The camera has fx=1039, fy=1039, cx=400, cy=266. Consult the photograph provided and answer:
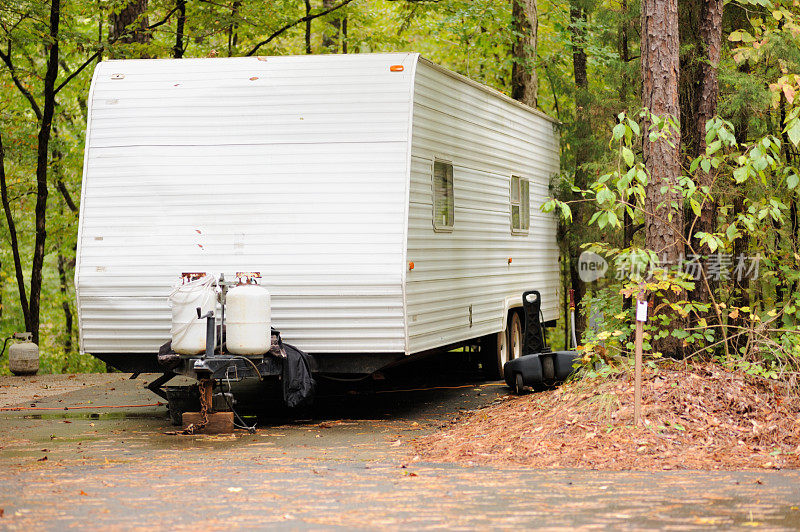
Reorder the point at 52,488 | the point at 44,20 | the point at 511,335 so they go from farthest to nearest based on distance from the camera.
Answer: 1. the point at 44,20
2. the point at 511,335
3. the point at 52,488

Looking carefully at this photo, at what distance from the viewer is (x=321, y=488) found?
6871 mm

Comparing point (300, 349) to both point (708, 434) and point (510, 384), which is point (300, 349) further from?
point (708, 434)

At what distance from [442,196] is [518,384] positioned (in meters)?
2.50

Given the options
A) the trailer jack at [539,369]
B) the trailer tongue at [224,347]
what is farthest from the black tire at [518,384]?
the trailer tongue at [224,347]

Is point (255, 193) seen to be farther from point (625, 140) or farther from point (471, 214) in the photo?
point (625, 140)

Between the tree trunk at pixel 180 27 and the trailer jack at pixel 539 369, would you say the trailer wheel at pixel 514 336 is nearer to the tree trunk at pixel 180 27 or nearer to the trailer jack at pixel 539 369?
the trailer jack at pixel 539 369

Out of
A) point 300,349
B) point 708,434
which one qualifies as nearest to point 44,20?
point 300,349

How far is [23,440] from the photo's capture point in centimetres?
957

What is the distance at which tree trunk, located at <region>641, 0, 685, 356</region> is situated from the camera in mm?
9867

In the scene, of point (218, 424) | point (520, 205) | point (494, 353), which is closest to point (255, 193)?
point (218, 424)

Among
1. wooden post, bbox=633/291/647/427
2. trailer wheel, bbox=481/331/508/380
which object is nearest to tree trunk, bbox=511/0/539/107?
trailer wheel, bbox=481/331/508/380

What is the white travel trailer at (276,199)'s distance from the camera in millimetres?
10164

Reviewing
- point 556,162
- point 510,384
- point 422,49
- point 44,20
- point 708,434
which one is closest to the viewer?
point 708,434

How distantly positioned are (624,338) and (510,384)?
2685 millimetres
